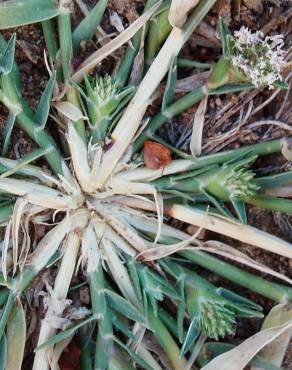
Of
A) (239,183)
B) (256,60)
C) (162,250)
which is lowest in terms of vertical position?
(162,250)

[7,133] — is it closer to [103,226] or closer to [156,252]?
[103,226]

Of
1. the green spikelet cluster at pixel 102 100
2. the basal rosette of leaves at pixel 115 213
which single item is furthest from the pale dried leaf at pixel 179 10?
the green spikelet cluster at pixel 102 100

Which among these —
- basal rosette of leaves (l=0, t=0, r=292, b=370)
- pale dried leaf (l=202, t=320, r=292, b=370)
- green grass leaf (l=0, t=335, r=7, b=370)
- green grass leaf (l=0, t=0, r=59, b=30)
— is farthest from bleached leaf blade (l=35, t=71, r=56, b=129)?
pale dried leaf (l=202, t=320, r=292, b=370)

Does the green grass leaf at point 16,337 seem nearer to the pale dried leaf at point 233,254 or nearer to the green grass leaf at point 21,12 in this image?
the pale dried leaf at point 233,254

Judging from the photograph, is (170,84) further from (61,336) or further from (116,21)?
(61,336)

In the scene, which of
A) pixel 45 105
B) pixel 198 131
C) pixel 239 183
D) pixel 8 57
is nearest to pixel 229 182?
pixel 239 183

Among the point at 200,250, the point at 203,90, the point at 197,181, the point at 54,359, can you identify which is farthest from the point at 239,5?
the point at 54,359
